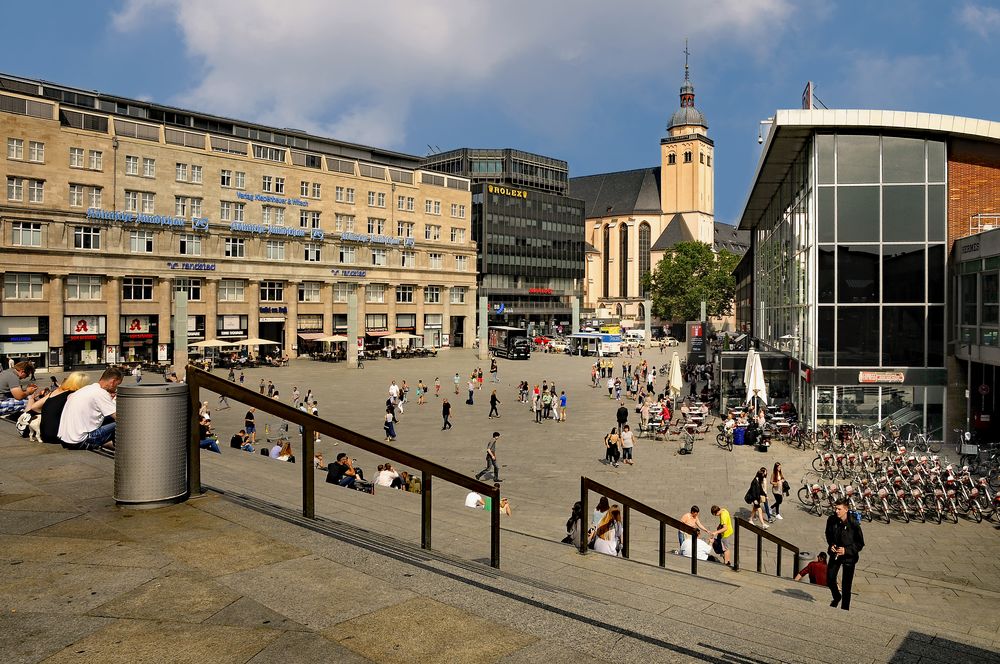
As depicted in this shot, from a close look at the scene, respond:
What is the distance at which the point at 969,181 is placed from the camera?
81.3 ft

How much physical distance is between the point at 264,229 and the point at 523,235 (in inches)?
2093

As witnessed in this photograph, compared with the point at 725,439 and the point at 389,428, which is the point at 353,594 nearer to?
the point at 725,439

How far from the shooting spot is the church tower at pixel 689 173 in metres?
146

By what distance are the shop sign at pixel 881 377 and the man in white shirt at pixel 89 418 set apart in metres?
24.2

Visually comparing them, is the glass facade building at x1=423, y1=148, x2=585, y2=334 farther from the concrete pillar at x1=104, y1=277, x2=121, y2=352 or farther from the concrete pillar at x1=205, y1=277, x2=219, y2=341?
the concrete pillar at x1=104, y1=277, x2=121, y2=352

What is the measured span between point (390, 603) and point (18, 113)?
60123 mm

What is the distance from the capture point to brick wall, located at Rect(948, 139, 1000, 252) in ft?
81.0

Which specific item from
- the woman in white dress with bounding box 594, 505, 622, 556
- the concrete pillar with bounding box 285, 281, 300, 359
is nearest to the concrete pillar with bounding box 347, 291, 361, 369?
the concrete pillar with bounding box 285, 281, 300, 359

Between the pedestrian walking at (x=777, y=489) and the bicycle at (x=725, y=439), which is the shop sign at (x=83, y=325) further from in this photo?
the pedestrian walking at (x=777, y=489)

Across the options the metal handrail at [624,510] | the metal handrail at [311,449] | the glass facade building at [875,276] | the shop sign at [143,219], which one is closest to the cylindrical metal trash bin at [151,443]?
the metal handrail at [311,449]

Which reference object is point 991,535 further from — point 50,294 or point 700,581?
point 50,294

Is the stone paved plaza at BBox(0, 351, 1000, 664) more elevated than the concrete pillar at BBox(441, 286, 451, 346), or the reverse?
the concrete pillar at BBox(441, 286, 451, 346)

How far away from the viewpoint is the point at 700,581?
760 centimetres

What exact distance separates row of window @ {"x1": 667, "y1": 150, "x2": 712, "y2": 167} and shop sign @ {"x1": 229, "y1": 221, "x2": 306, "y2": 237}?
101 meters
